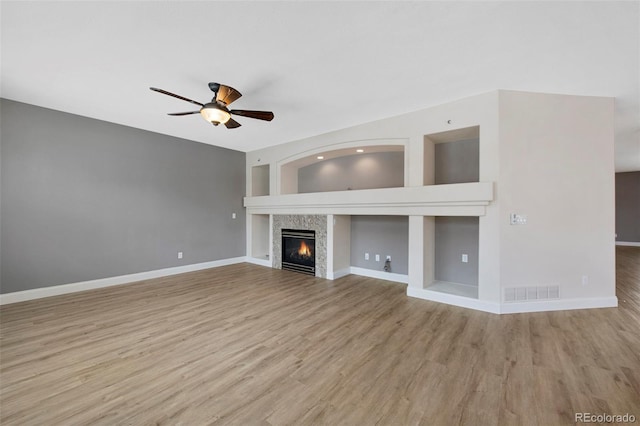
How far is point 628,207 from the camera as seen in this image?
916cm

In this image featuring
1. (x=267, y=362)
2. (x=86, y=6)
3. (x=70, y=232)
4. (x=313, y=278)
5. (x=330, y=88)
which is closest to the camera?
(x=86, y=6)

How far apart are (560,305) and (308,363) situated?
11.6ft

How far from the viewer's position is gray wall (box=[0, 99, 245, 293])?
379 centimetres

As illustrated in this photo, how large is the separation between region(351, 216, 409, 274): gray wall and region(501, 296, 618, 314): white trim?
5.64 feet

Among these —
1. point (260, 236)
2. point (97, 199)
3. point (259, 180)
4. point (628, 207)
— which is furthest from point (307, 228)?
point (628, 207)

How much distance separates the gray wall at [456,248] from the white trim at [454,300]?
0.72 m

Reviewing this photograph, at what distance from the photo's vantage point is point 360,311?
3447 millimetres

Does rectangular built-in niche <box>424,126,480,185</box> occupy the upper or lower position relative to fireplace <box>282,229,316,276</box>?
upper

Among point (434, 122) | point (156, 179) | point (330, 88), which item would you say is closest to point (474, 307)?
point (434, 122)

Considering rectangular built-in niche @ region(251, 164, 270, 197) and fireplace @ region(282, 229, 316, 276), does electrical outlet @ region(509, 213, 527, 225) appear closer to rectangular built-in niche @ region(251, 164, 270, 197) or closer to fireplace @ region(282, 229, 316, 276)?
fireplace @ region(282, 229, 316, 276)

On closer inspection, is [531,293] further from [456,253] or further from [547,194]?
[547,194]

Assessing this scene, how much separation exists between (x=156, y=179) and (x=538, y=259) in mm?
6700

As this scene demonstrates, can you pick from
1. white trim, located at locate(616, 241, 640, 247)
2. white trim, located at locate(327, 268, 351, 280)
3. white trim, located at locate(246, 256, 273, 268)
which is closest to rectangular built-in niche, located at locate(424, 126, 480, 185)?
white trim, located at locate(327, 268, 351, 280)

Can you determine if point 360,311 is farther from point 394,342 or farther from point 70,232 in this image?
point 70,232
